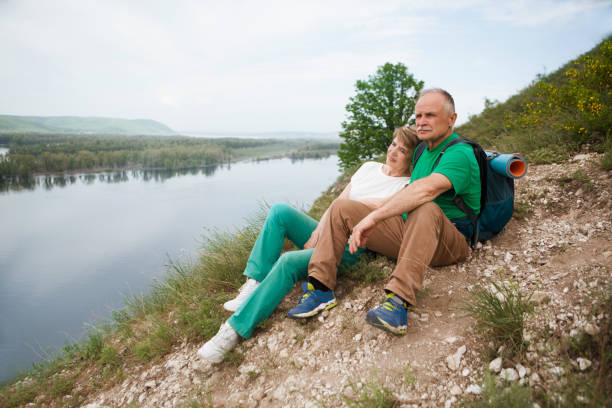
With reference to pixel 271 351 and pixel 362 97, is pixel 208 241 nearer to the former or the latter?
→ pixel 271 351

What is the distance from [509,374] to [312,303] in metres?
1.34

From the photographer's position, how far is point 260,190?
31.5 meters

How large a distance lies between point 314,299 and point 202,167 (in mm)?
50635

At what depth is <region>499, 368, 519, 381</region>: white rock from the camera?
140cm

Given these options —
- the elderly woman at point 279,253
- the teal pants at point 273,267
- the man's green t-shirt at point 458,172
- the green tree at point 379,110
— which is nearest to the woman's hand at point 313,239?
the elderly woman at point 279,253

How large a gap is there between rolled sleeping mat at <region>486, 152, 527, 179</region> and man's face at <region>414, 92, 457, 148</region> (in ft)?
1.50

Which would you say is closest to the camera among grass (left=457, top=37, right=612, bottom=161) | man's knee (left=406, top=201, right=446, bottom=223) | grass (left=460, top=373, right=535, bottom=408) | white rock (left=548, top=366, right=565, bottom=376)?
grass (left=460, top=373, right=535, bottom=408)

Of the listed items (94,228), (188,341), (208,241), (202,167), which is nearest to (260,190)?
(94,228)

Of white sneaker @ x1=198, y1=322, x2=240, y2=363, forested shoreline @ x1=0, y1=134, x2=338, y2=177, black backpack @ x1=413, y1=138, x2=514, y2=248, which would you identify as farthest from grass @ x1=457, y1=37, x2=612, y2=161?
forested shoreline @ x1=0, y1=134, x2=338, y2=177

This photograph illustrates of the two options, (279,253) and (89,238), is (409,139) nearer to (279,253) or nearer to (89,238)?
(279,253)

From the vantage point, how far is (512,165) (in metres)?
2.19

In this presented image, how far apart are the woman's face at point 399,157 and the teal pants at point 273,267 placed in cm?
93

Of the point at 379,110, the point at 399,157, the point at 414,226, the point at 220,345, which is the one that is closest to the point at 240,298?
the point at 220,345

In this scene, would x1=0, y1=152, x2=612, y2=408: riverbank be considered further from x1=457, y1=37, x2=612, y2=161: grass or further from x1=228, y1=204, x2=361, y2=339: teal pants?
x1=457, y1=37, x2=612, y2=161: grass
